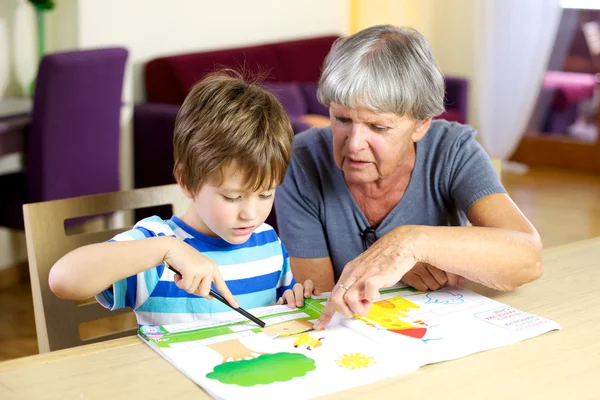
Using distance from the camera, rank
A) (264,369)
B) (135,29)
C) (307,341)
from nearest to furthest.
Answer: (264,369) → (307,341) → (135,29)

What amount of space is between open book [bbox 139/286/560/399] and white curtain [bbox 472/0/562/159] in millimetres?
4341

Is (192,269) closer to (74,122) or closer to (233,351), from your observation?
(233,351)

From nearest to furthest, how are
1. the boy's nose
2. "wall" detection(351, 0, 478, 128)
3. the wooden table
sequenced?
the wooden table
the boy's nose
"wall" detection(351, 0, 478, 128)

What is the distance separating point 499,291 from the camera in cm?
148

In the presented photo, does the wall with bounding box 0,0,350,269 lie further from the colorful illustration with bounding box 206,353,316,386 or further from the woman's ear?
the colorful illustration with bounding box 206,353,316,386

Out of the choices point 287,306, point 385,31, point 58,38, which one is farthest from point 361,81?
point 58,38

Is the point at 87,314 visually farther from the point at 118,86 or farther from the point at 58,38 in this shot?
the point at 58,38

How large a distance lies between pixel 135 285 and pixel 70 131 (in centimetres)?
176

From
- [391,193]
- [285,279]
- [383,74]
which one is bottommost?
[285,279]

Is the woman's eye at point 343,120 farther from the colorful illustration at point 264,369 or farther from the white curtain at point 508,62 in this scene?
the white curtain at point 508,62

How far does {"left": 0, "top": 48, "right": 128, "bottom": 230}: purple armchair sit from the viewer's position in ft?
9.52

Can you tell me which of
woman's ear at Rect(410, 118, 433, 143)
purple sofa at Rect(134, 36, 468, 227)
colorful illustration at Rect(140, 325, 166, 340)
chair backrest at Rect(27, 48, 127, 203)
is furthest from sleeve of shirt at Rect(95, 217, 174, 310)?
purple sofa at Rect(134, 36, 468, 227)

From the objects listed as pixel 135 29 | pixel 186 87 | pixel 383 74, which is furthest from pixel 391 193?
pixel 135 29

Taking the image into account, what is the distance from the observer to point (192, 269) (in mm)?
1214
